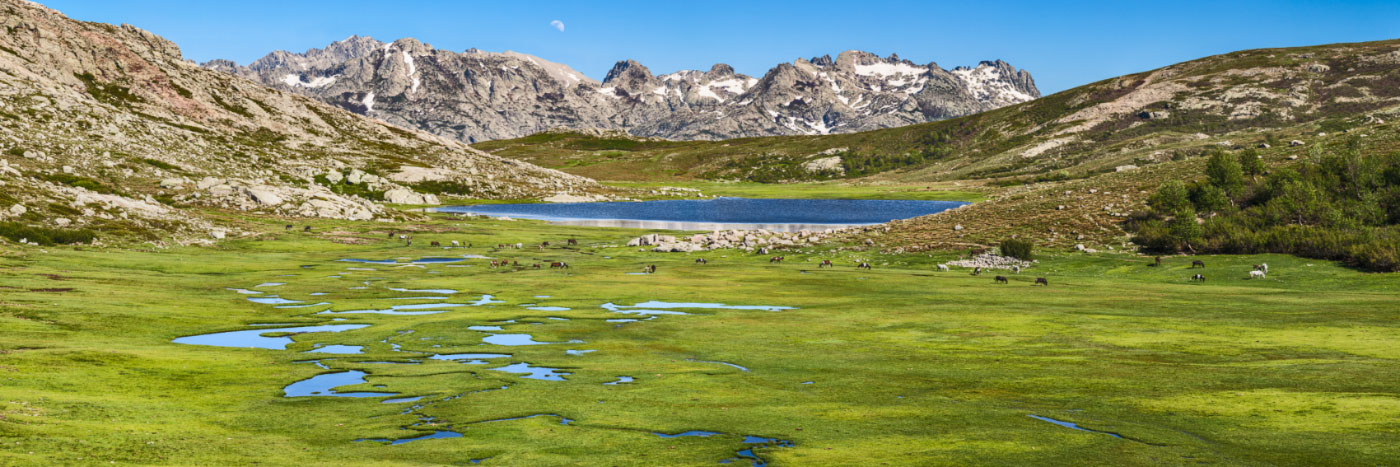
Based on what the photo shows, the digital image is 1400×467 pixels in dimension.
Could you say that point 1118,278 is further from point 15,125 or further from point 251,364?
point 15,125

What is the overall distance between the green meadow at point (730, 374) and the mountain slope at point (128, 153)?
26372 millimetres

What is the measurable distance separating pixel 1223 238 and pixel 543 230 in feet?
268

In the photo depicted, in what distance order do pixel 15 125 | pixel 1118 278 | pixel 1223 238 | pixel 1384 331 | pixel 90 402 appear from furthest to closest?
pixel 15 125
pixel 1223 238
pixel 1118 278
pixel 1384 331
pixel 90 402

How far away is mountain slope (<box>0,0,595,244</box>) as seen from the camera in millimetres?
76312

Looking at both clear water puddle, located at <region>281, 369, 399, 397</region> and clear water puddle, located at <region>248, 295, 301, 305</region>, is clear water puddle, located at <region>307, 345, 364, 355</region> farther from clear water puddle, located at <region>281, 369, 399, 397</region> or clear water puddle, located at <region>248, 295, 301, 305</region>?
clear water puddle, located at <region>248, 295, 301, 305</region>

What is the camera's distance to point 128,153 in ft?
451

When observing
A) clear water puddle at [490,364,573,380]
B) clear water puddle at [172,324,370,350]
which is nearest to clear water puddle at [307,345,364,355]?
clear water puddle at [172,324,370,350]

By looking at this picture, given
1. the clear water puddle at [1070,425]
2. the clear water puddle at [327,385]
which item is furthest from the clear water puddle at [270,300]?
the clear water puddle at [1070,425]

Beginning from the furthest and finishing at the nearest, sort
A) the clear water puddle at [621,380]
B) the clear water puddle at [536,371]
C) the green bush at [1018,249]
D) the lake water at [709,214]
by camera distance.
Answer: the lake water at [709,214] < the green bush at [1018,249] < the clear water puddle at [536,371] < the clear water puddle at [621,380]

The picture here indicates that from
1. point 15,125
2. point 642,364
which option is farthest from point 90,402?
point 15,125

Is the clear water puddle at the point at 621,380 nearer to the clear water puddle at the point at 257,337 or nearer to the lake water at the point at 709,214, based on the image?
the clear water puddle at the point at 257,337

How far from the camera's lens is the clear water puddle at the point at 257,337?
104 ft

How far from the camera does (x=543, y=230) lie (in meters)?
117

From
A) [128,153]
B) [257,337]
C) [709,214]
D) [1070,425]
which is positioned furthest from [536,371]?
[709,214]
